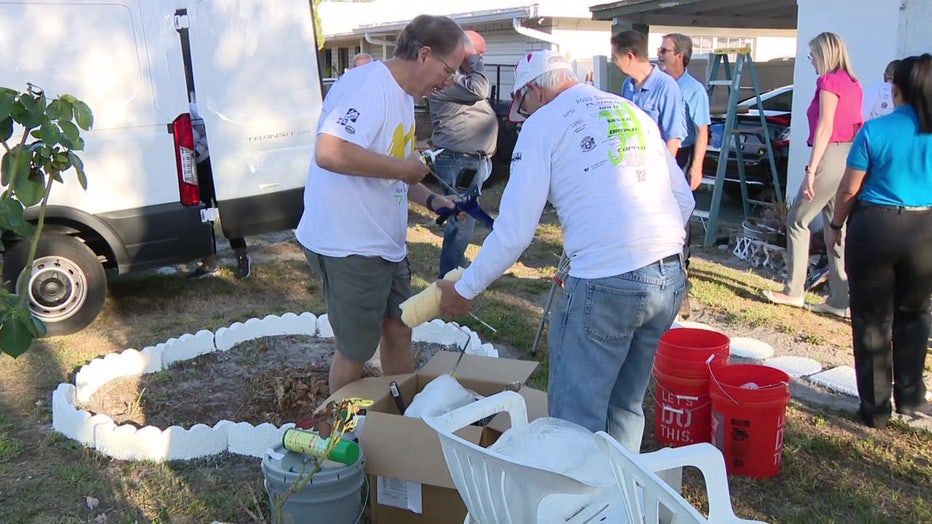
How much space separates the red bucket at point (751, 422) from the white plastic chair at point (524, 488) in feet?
5.00

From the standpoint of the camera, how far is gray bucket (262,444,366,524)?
2.61 metres

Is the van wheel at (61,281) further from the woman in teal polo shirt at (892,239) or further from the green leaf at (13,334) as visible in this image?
the woman in teal polo shirt at (892,239)

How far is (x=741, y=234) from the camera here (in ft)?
24.3

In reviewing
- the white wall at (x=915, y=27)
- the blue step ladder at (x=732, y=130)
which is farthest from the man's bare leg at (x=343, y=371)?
the white wall at (x=915, y=27)

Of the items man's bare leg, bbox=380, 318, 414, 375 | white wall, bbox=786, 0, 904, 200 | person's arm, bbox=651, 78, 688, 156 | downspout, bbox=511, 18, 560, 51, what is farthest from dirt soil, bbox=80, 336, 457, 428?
downspout, bbox=511, 18, 560, 51

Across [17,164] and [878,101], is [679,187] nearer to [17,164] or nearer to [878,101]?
[17,164]

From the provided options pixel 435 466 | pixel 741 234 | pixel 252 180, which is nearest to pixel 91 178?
pixel 252 180

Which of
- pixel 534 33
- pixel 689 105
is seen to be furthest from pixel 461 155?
pixel 534 33

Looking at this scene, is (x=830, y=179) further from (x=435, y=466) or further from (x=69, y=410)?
(x=69, y=410)

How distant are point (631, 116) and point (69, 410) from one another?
2891 mm

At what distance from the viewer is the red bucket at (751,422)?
3.21 meters

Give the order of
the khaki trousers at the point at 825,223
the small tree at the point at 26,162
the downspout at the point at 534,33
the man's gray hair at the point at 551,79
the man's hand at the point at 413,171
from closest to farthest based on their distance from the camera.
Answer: the small tree at the point at 26,162 → the man's gray hair at the point at 551,79 → the man's hand at the point at 413,171 → the khaki trousers at the point at 825,223 → the downspout at the point at 534,33

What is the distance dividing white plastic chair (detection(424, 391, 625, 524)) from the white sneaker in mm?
4335

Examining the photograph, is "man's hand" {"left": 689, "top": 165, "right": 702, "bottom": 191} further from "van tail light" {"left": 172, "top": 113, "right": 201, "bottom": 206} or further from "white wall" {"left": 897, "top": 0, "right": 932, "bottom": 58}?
"van tail light" {"left": 172, "top": 113, "right": 201, "bottom": 206}
